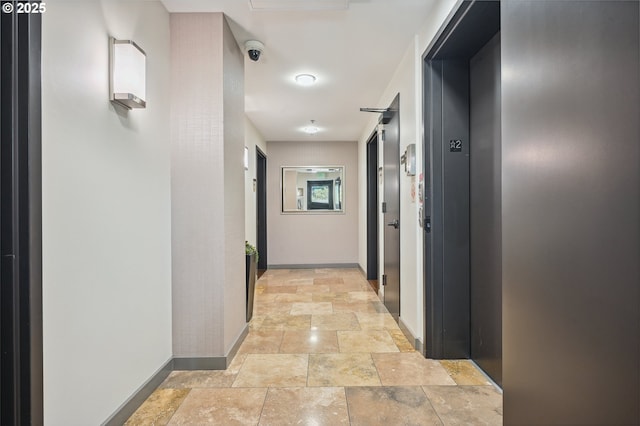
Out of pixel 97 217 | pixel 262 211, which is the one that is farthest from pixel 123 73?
pixel 262 211

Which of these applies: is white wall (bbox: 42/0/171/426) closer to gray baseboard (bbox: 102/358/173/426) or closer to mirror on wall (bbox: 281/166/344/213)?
gray baseboard (bbox: 102/358/173/426)

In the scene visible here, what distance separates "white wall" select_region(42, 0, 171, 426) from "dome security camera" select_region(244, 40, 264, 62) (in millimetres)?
683

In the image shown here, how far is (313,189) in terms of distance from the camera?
628cm

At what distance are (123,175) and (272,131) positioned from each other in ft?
13.1

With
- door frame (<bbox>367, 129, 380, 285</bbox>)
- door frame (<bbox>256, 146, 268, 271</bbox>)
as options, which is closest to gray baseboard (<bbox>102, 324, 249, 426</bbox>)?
door frame (<bbox>367, 129, 380, 285</bbox>)

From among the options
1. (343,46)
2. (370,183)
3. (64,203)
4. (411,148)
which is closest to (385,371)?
(411,148)

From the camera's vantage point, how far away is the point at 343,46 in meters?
2.66

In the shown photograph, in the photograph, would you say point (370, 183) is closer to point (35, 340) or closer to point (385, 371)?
point (385, 371)

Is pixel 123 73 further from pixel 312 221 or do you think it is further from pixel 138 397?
pixel 312 221

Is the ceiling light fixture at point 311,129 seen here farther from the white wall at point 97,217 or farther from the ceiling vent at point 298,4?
the white wall at point 97,217

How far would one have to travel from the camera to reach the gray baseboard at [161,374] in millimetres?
1628

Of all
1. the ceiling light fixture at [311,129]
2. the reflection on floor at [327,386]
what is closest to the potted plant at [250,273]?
the reflection on floor at [327,386]

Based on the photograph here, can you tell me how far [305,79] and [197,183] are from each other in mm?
1654

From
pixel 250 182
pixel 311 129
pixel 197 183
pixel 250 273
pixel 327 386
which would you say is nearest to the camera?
pixel 327 386
